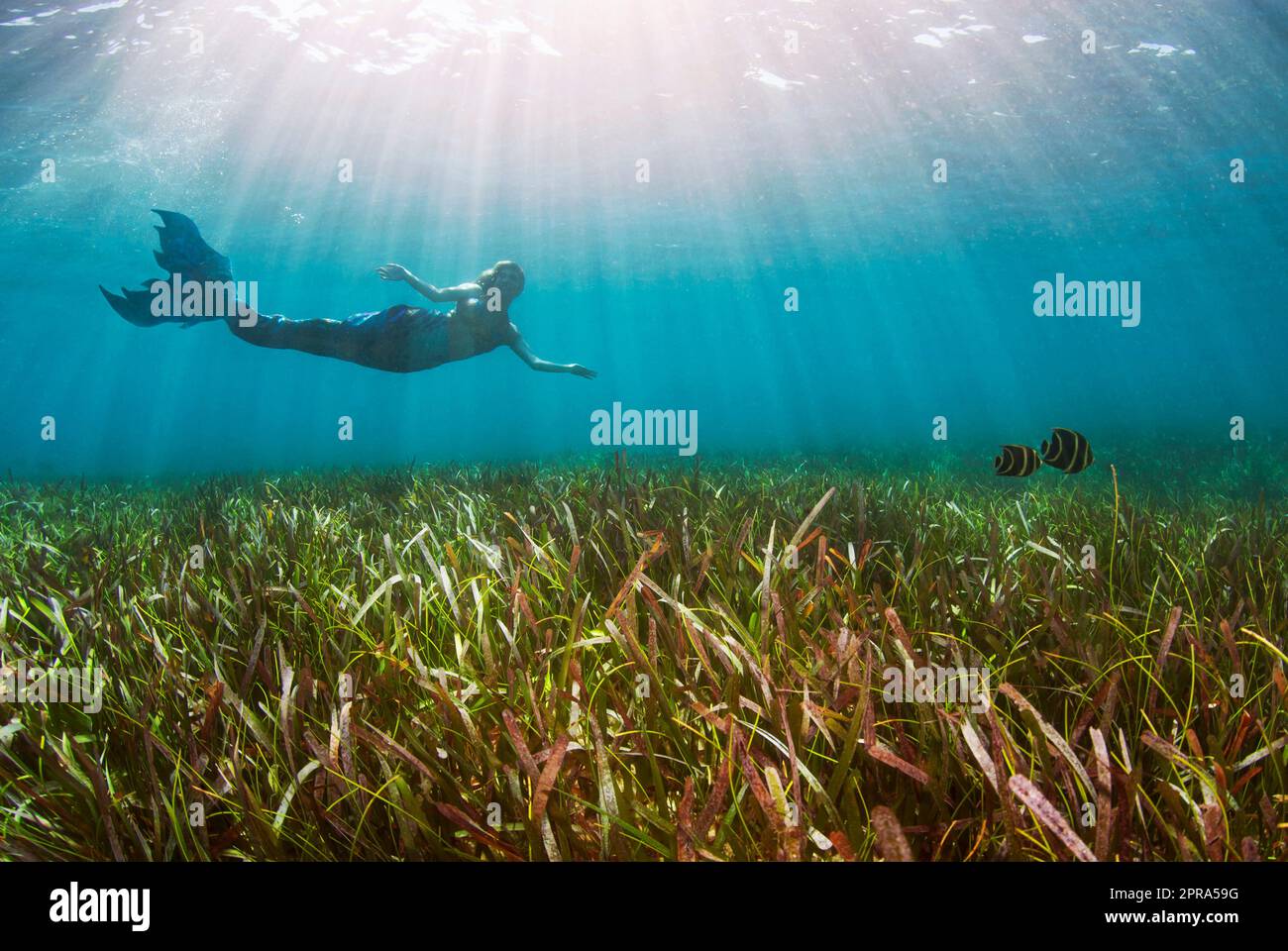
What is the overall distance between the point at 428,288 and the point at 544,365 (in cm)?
219

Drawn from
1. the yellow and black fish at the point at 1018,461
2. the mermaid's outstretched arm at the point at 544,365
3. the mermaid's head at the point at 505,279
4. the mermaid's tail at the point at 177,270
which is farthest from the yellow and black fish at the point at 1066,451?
the mermaid's tail at the point at 177,270

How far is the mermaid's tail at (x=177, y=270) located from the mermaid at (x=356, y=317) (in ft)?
0.04

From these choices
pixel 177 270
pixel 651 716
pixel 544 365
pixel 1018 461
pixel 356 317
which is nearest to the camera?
pixel 651 716

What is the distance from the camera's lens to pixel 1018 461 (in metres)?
5.18

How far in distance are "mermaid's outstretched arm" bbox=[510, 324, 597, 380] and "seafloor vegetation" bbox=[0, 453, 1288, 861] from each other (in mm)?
6314

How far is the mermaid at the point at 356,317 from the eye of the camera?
10156mm

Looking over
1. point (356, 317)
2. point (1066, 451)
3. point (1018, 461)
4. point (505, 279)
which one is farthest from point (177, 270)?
point (1066, 451)

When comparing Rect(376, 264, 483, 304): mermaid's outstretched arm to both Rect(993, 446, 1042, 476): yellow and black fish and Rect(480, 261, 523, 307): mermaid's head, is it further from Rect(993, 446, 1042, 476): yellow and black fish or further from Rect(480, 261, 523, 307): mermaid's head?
Rect(993, 446, 1042, 476): yellow and black fish

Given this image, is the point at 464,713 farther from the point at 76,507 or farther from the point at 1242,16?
the point at 1242,16

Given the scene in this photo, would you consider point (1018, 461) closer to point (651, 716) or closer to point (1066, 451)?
point (1066, 451)

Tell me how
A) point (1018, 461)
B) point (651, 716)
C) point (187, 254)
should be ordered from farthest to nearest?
1. point (187, 254)
2. point (1018, 461)
3. point (651, 716)

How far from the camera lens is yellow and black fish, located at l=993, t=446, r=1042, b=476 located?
512 centimetres

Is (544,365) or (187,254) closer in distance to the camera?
(544,365)
